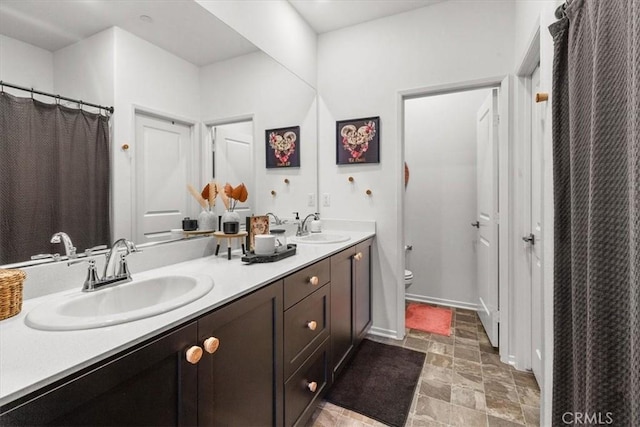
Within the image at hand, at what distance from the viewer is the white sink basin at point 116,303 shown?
734mm

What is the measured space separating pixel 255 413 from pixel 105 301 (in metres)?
0.66

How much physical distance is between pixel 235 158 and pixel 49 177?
0.95 m

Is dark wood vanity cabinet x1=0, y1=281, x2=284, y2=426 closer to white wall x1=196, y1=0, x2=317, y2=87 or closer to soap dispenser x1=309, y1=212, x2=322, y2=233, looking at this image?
soap dispenser x1=309, y1=212, x2=322, y2=233

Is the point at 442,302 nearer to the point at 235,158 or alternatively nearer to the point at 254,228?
the point at 254,228

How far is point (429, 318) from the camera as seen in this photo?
112 inches

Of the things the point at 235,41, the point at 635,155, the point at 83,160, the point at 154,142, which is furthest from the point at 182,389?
the point at 235,41

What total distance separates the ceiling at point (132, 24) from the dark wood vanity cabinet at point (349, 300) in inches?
54.1

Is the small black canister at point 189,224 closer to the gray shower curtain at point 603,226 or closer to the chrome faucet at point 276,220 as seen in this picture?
the chrome faucet at point 276,220

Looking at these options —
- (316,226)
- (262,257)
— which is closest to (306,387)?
(262,257)

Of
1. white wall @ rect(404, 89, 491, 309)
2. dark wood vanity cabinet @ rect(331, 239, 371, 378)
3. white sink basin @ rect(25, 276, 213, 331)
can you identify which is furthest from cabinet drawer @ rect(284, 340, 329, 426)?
white wall @ rect(404, 89, 491, 309)

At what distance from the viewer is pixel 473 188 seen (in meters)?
2.97

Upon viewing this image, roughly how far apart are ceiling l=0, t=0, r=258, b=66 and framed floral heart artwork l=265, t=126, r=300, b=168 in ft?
1.96

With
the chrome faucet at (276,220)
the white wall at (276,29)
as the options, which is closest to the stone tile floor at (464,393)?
the chrome faucet at (276,220)

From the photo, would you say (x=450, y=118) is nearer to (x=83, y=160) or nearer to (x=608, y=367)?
(x=608, y=367)
